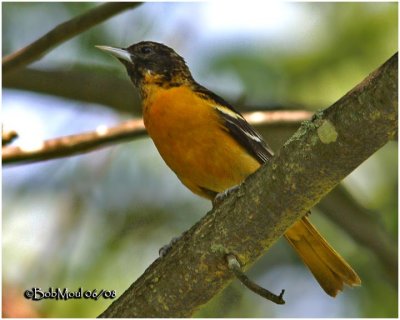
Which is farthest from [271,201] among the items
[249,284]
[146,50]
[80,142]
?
[146,50]

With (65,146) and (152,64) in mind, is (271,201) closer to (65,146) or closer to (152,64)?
(65,146)

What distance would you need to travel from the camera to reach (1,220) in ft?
22.7

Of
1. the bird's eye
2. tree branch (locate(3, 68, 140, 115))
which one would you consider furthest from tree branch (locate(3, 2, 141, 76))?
tree branch (locate(3, 68, 140, 115))

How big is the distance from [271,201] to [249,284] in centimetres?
40

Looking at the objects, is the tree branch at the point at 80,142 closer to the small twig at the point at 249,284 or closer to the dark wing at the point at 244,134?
the dark wing at the point at 244,134

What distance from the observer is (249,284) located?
11.5 feet

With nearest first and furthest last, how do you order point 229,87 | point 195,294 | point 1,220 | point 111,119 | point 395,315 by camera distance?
1. point 195,294
2. point 395,315
3. point 1,220
4. point 229,87
5. point 111,119

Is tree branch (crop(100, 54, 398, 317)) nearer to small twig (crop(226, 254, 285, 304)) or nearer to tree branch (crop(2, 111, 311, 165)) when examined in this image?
small twig (crop(226, 254, 285, 304))

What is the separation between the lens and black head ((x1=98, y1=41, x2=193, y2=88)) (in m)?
5.90

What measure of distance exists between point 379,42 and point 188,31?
1810 mm

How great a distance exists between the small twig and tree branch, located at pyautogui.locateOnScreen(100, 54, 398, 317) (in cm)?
7

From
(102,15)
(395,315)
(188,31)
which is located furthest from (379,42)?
(102,15)

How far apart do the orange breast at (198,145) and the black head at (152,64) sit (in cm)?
46

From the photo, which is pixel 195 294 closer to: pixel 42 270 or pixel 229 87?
pixel 42 270
